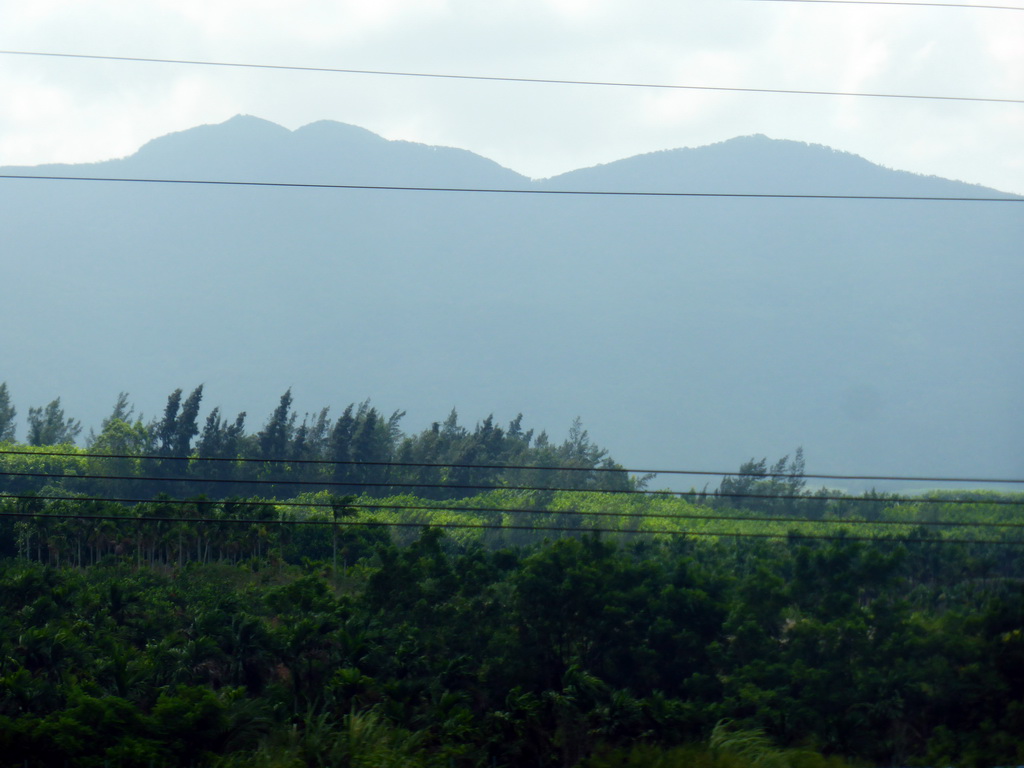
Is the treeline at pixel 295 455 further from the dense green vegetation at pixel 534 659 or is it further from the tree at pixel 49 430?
the dense green vegetation at pixel 534 659

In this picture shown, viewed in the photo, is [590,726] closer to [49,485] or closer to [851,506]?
[851,506]

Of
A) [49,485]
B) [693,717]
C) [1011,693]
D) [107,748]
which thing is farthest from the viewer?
[49,485]

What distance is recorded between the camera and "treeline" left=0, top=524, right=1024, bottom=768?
1608cm

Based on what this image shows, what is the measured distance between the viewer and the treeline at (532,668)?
52.7 ft

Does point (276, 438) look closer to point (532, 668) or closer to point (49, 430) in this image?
point (49, 430)

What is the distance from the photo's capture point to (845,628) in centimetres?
2259

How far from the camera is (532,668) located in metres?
23.3

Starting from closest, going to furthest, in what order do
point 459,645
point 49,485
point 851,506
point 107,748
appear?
point 107,748 < point 459,645 < point 851,506 < point 49,485

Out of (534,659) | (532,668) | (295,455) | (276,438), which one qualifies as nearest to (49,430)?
(276,438)

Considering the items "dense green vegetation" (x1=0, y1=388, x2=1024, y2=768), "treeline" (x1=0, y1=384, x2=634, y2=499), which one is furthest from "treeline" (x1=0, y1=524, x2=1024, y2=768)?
"treeline" (x1=0, y1=384, x2=634, y2=499)

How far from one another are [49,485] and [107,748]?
80.2 m

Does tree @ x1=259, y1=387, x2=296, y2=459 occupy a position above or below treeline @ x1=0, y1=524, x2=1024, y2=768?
above

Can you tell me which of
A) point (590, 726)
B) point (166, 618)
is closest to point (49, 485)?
point (166, 618)

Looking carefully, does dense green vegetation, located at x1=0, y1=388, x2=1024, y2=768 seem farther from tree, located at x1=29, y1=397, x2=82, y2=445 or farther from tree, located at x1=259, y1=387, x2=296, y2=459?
tree, located at x1=29, y1=397, x2=82, y2=445
